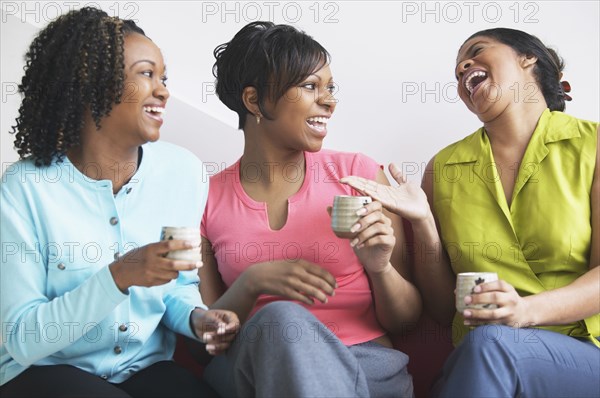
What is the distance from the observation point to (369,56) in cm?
266

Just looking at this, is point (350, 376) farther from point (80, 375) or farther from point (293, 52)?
point (293, 52)

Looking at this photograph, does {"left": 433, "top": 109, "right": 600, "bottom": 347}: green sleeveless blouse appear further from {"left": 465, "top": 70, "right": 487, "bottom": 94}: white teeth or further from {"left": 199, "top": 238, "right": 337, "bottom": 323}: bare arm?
{"left": 199, "top": 238, "right": 337, "bottom": 323}: bare arm

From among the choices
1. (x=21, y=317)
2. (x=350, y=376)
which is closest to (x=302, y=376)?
(x=350, y=376)

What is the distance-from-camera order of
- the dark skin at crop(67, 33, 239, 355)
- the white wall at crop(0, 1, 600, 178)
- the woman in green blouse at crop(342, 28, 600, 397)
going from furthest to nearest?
the white wall at crop(0, 1, 600, 178) < the dark skin at crop(67, 33, 239, 355) < the woman in green blouse at crop(342, 28, 600, 397)

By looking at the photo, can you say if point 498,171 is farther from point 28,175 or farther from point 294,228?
point 28,175

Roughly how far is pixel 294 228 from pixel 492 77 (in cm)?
61

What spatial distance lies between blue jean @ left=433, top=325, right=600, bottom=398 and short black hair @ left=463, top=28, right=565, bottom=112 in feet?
2.27

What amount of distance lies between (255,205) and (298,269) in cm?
28

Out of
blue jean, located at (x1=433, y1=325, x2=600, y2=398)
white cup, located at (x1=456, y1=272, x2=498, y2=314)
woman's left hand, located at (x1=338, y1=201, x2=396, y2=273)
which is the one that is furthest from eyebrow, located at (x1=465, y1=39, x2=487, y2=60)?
blue jean, located at (x1=433, y1=325, x2=600, y2=398)

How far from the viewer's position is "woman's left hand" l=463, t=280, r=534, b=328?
167 centimetres

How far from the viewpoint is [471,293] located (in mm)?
1694

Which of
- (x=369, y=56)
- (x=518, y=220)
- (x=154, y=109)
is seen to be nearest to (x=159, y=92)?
(x=154, y=109)

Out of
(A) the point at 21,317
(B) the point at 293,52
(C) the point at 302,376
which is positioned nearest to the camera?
(C) the point at 302,376

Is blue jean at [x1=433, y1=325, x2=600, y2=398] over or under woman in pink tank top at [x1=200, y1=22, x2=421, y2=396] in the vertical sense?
under
